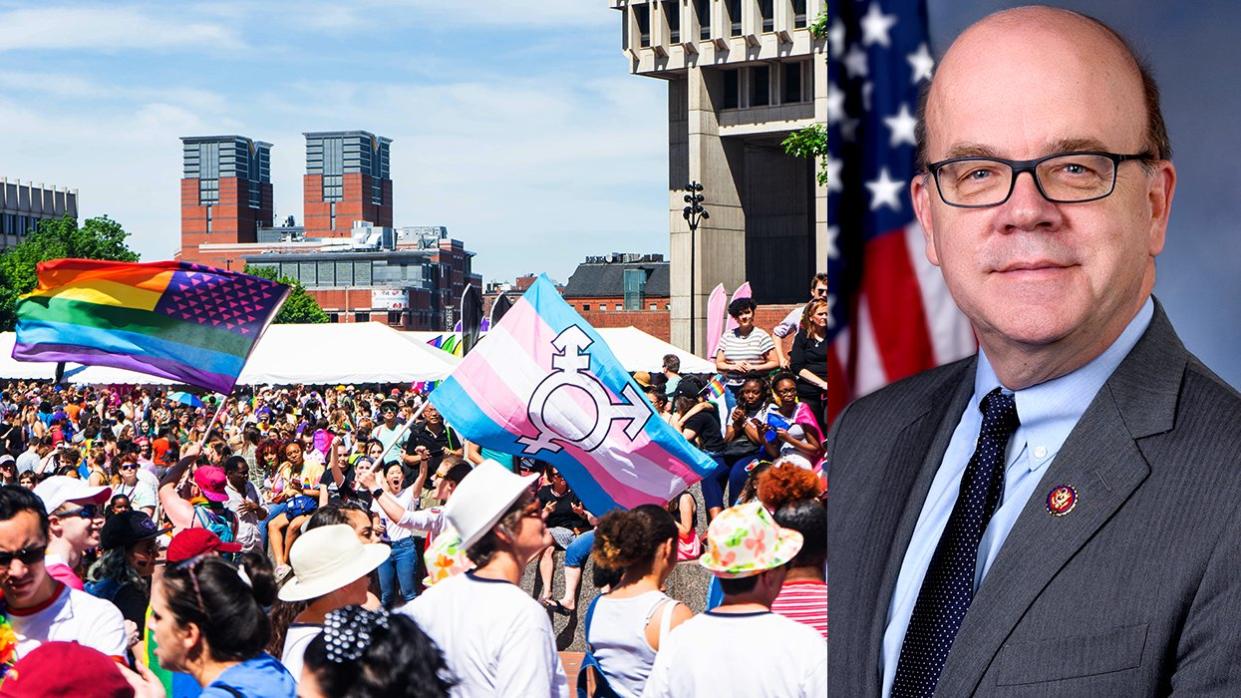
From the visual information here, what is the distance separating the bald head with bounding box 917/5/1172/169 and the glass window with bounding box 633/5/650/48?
6219 cm

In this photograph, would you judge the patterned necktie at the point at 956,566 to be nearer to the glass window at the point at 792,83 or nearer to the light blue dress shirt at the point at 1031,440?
the light blue dress shirt at the point at 1031,440

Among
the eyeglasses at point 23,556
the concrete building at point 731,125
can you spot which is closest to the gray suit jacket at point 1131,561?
the eyeglasses at point 23,556

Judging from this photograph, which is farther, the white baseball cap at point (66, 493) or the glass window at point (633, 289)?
the glass window at point (633, 289)

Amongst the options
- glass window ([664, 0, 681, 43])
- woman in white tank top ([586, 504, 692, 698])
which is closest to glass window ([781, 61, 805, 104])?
glass window ([664, 0, 681, 43])

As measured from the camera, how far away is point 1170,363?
152 centimetres

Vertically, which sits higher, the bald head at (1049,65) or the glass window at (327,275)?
the glass window at (327,275)

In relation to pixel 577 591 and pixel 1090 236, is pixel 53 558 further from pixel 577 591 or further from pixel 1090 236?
pixel 1090 236

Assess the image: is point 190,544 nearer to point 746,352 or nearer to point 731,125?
point 746,352

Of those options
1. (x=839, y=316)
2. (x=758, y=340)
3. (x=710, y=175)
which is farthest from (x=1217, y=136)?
(x=710, y=175)

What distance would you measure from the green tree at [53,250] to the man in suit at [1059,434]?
87148 mm

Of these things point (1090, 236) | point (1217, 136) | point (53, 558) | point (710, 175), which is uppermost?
point (710, 175)

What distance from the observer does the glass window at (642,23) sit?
205 feet

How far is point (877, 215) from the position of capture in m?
1.98

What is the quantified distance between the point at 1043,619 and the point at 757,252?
62589 mm
